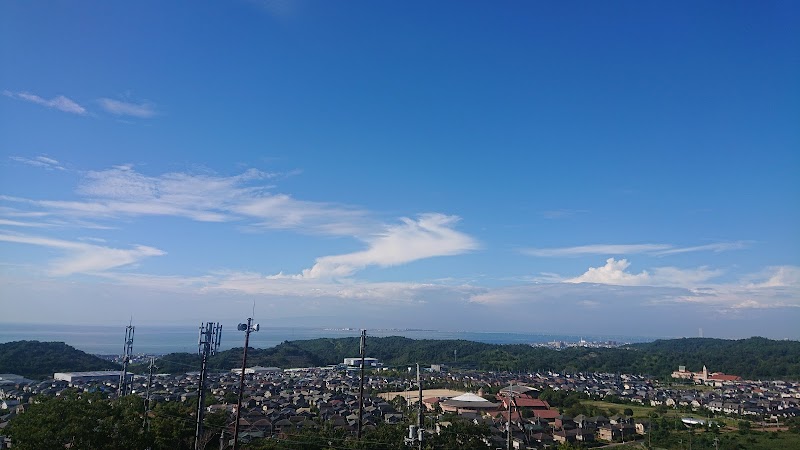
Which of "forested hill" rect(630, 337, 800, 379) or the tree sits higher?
the tree

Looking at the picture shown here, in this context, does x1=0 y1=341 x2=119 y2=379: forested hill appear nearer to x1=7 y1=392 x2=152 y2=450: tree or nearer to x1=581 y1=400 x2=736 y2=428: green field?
x1=7 y1=392 x2=152 y2=450: tree

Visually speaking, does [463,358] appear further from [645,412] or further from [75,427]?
[75,427]

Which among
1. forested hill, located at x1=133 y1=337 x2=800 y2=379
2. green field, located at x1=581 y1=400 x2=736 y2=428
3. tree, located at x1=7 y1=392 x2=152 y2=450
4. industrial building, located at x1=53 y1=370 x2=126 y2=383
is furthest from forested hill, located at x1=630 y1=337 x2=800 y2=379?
tree, located at x1=7 y1=392 x2=152 y2=450

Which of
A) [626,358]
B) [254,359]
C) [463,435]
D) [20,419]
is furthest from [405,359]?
[20,419]

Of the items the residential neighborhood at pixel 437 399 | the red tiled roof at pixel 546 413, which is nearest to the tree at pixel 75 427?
the residential neighborhood at pixel 437 399

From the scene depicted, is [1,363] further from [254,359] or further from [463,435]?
[463,435]
